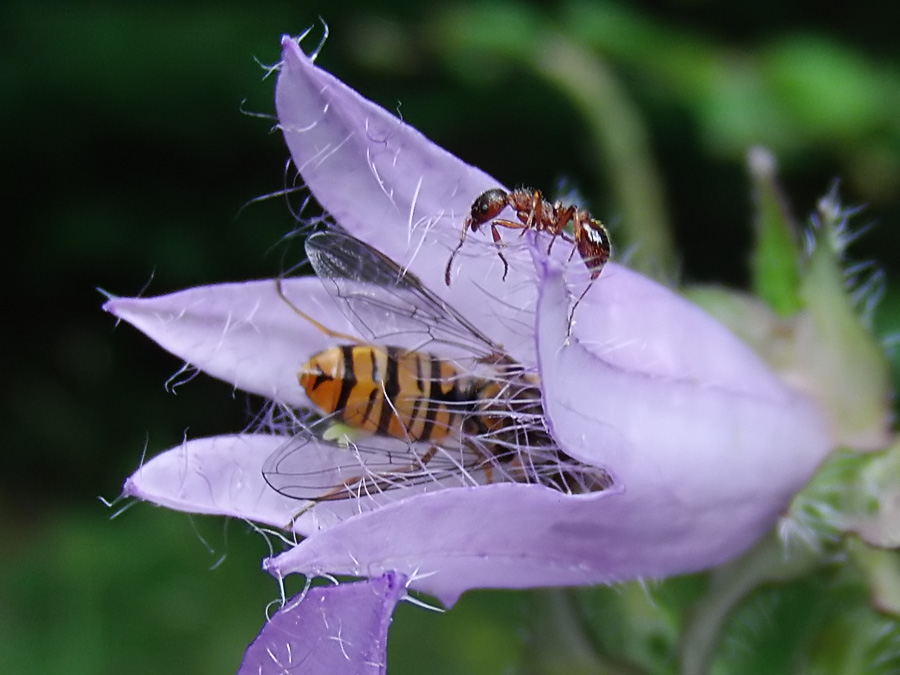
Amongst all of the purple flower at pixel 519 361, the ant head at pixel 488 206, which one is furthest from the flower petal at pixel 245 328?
the ant head at pixel 488 206

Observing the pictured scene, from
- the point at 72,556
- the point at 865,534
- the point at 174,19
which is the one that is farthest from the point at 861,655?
the point at 174,19

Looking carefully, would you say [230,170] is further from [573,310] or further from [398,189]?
[573,310]

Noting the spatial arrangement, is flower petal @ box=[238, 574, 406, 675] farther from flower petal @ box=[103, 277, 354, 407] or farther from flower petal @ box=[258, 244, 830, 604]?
flower petal @ box=[103, 277, 354, 407]

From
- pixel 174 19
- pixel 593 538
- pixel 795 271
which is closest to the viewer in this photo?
pixel 593 538

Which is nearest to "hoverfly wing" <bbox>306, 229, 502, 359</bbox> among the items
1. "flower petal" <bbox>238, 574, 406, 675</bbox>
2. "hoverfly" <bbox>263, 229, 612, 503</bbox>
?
"hoverfly" <bbox>263, 229, 612, 503</bbox>

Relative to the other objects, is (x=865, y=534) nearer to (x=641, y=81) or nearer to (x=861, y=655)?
(x=861, y=655)

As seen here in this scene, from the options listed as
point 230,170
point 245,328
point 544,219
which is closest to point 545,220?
point 544,219
